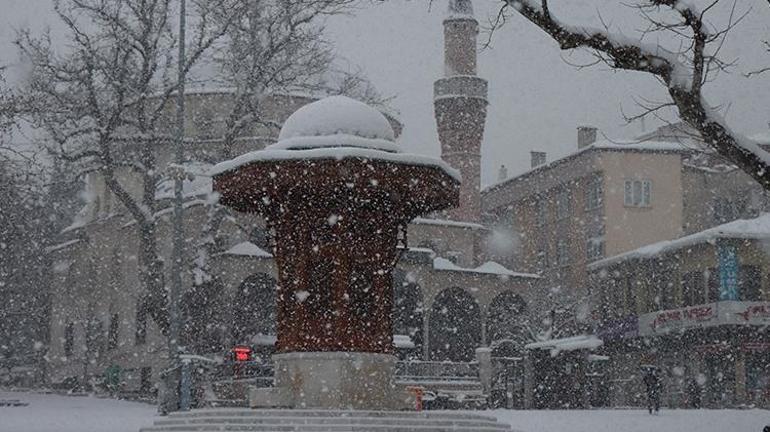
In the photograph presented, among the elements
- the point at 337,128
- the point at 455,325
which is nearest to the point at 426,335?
the point at 455,325

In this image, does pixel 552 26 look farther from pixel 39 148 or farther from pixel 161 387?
pixel 39 148

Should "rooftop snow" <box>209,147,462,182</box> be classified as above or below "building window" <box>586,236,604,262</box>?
below

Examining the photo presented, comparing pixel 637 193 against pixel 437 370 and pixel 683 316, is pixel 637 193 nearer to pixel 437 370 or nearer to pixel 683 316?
pixel 683 316

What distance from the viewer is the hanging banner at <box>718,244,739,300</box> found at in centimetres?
3338

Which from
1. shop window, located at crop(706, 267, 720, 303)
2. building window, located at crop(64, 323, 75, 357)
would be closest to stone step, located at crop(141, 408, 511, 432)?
shop window, located at crop(706, 267, 720, 303)

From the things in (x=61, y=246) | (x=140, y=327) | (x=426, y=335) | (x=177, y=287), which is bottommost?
(x=426, y=335)

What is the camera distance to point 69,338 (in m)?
43.4

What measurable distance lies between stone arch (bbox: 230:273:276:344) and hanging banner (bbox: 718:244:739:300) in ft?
49.6

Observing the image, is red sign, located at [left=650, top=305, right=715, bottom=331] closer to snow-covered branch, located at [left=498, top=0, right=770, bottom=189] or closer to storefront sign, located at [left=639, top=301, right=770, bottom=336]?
storefront sign, located at [left=639, top=301, right=770, bottom=336]

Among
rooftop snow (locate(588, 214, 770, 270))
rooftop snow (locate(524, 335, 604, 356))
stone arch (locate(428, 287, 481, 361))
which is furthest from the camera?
stone arch (locate(428, 287, 481, 361))

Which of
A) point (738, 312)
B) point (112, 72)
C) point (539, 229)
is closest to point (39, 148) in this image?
point (112, 72)

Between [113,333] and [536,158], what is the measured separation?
82.0ft

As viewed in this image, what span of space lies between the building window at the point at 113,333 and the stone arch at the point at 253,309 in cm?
743

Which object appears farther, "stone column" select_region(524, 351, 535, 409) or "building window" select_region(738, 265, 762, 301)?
"building window" select_region(738, 265, 762, 301)
